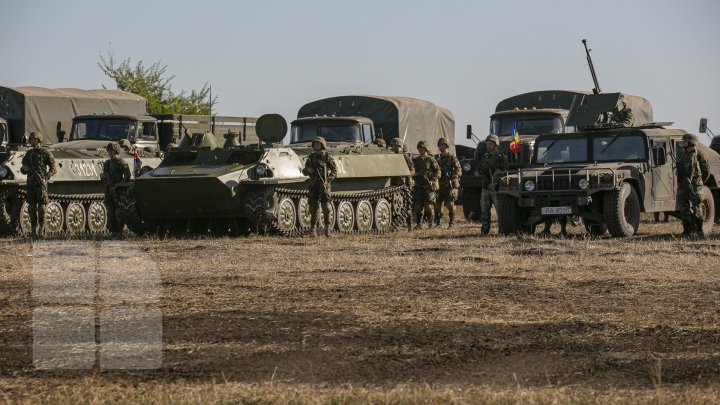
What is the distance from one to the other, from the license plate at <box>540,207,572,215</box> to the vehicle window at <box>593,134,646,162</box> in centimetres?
145

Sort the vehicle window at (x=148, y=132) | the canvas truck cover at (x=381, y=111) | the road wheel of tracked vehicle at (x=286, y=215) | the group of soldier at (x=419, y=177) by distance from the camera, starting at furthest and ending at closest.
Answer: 1. the canvas truck cover at (x=381, y=111)
2. the vehicle window at (x=148, y=132)
3. the road wheel of tracked vehicle at (x=286, y=215)
4. the group of soldier at (x=419, y=177)

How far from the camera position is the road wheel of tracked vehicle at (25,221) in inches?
894

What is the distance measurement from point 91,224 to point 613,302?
1387 cm

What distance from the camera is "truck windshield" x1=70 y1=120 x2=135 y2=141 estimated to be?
1054 inches

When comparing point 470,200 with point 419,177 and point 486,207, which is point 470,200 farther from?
point 486,207

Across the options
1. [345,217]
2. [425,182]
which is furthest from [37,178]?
[425,182]

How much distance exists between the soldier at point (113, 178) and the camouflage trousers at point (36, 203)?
4.20 feet

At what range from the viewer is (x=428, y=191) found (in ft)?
80.3

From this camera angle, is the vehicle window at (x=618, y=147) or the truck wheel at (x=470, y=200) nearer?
the vehicle window at (x=618, y=147)

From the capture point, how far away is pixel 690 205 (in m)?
20.6

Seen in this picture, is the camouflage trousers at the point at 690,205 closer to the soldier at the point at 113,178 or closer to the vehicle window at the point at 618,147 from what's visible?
the vehicle window at the point at 618,147

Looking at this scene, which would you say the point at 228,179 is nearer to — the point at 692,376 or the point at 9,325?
the point at 9,325

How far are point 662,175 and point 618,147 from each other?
32.1 inches

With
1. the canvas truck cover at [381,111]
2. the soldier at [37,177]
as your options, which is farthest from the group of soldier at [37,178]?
the canvas truck cover at [381,111]
